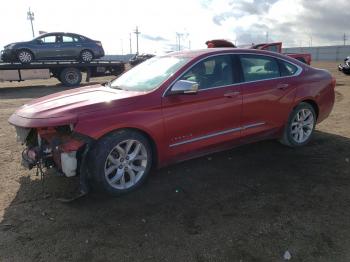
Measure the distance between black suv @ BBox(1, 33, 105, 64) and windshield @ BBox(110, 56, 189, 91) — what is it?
14.2 metres

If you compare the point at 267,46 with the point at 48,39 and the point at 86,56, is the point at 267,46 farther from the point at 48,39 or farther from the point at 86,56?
the point at 48,39

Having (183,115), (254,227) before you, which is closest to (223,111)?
(183,115)

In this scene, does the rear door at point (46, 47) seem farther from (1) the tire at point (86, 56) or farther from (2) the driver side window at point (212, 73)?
(2) the driver side window at point (212, 73)

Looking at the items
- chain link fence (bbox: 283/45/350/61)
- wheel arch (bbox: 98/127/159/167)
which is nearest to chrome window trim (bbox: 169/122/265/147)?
wheel arch (bbox: 98/127/159/167)

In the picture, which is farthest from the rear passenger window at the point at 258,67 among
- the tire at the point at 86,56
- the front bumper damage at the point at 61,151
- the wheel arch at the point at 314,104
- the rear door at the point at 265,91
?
the tire at the point at 86,56

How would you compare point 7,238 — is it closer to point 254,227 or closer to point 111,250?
point 111,250

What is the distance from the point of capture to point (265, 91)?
215 inches

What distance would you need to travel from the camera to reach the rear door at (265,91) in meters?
5.32

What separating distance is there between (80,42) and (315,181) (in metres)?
17.1

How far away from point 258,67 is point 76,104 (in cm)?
276

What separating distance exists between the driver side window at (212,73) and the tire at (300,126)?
56.3 inches

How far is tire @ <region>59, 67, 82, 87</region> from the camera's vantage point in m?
19.2

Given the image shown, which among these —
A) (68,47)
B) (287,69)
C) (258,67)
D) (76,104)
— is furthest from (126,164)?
(68,47)

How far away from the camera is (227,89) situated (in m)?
5.06
